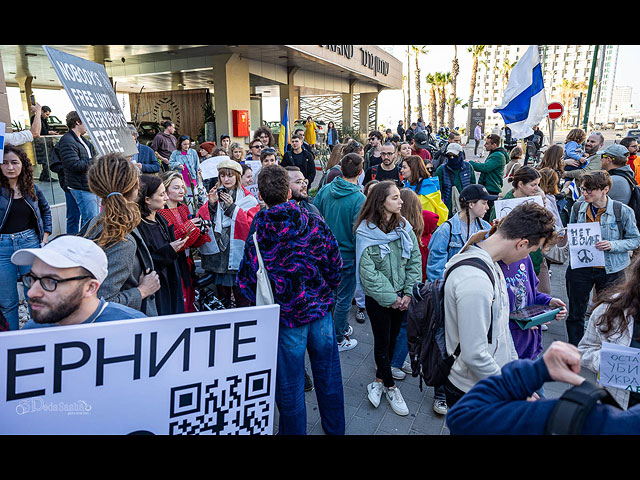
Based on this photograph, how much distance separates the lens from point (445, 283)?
2.27 m

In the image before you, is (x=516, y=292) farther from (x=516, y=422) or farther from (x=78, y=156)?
(x=78, y=156)

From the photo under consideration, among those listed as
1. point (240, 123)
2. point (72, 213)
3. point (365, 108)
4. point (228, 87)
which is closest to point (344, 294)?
point (72, 213)

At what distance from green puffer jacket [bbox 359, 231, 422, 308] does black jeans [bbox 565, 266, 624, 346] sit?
1.70 m

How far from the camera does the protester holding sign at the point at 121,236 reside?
254 centimetres

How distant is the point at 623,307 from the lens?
207cm

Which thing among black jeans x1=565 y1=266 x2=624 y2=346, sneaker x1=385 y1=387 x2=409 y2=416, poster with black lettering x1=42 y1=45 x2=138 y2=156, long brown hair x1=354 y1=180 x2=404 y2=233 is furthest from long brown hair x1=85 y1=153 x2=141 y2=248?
black jeans x1=565 y1=266 x2=624 y2=346

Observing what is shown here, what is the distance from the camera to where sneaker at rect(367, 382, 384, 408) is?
3587 mm

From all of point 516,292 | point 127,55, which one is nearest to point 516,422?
point 516,292

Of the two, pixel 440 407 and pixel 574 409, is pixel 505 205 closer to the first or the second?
pixel 440 407

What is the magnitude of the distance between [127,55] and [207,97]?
11.9ft

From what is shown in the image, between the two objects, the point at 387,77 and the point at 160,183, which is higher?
the point at 387,77

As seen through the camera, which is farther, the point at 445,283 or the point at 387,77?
the point at 387,77

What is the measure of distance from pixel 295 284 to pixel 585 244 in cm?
298

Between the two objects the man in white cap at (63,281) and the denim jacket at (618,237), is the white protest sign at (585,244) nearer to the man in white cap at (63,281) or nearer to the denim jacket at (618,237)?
the denim jacket at (618,237)
